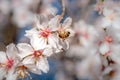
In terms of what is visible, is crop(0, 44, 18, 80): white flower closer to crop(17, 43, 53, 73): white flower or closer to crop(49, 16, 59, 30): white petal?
crop(17, 43, 53, 73): white flower

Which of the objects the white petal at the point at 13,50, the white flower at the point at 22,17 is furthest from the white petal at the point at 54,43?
the white flower at the point at 22,17

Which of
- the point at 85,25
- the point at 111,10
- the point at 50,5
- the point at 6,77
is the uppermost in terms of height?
the point at 50,5

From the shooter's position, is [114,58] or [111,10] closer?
[114,58]

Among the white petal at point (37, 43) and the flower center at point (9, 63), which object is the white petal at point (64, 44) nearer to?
the white petal at point (37, 43)

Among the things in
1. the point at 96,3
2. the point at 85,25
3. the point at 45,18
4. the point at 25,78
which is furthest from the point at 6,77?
the point at 96,3

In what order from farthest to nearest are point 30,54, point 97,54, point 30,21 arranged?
point 30,21
point 97,54
point 30,54

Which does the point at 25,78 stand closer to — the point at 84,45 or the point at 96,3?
the point at 84,45

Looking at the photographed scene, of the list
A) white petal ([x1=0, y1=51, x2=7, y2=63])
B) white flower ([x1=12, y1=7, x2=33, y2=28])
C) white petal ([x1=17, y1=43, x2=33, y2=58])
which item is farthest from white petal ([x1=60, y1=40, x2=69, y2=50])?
white flower ([x1=12, y1=7, x2=33, y2=28])

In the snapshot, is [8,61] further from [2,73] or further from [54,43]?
[54,43]
